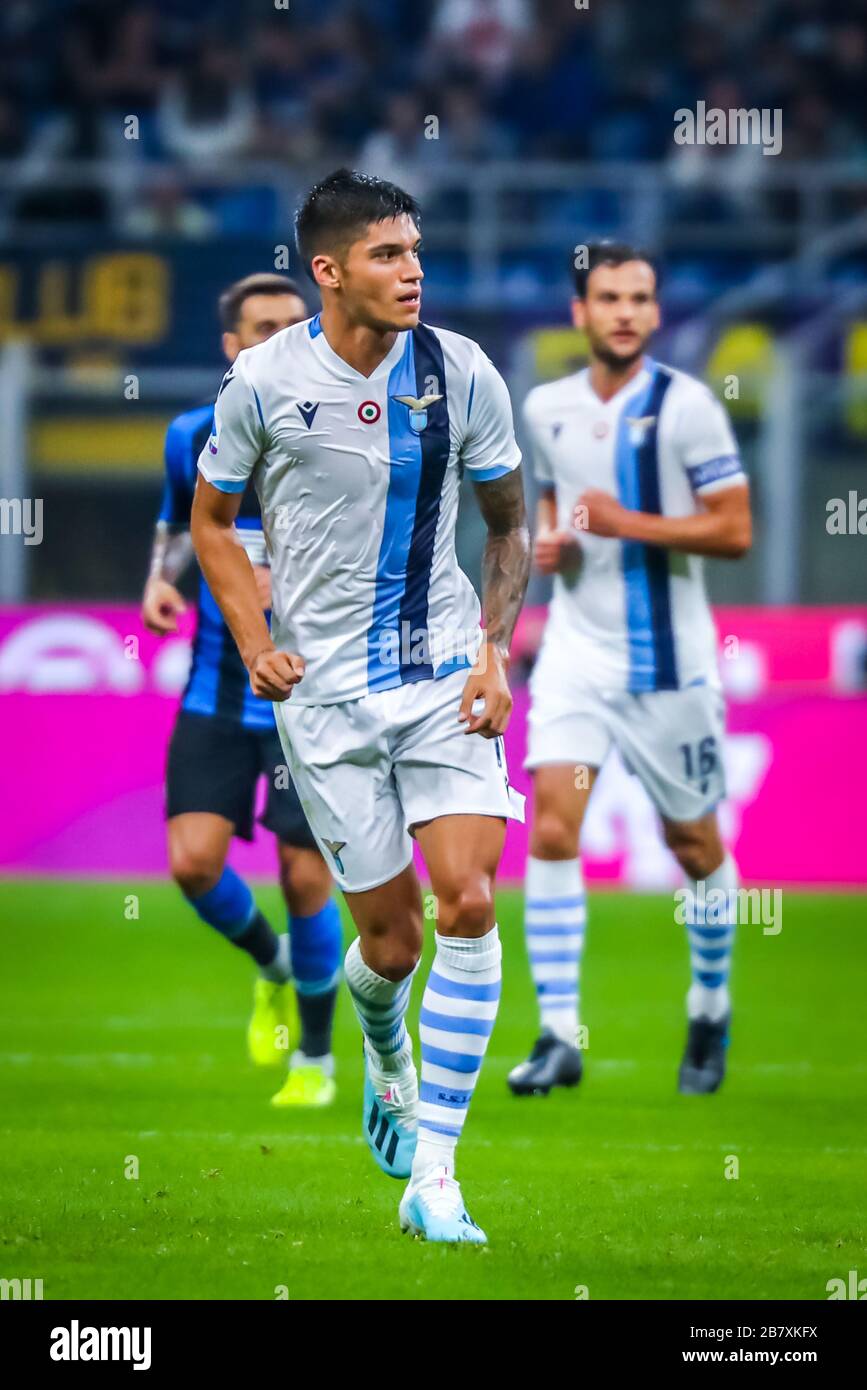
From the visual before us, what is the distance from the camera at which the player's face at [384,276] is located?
4.91 metres

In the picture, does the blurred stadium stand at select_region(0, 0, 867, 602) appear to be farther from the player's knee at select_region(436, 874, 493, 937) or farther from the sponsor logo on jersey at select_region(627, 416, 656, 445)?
the player's knee at select_region(436, 874, 493, 937)

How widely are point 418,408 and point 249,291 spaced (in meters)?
2.02

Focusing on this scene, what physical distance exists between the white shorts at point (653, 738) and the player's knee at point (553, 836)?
0.57 feet

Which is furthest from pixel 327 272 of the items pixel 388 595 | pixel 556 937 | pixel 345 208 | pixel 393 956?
pixel 556 937

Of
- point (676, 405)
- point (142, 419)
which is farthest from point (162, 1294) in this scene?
point (142, 419)

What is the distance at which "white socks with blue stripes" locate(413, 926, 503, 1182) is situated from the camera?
4.93 metres

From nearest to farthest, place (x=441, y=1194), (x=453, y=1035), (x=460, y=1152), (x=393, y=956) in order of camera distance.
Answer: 1. (x=441, y=1194)
2. (x=453, y=1035)
3. (x=393, y=956)
4. (x=460, y=1152)

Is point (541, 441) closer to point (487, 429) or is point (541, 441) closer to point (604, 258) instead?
point (604, 258)

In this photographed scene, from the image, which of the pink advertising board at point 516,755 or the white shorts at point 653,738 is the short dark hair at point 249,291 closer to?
the white shorts at point 653,738

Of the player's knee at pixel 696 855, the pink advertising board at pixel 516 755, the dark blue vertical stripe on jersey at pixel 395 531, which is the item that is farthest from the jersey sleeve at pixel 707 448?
the pink advertising board at pixel 516 755

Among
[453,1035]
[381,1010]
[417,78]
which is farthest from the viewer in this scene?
[417,78]

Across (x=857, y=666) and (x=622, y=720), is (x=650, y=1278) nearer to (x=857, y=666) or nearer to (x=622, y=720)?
(x=622, y=720)

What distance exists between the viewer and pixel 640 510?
7.18 meters
